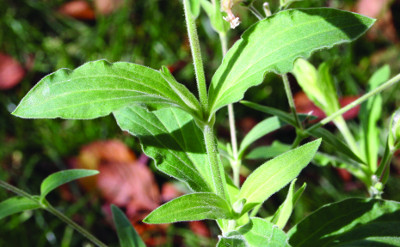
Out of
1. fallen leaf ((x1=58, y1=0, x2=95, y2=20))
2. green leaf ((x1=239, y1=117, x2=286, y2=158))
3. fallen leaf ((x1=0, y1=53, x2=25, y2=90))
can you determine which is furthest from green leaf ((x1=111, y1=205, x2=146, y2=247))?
fallen leaf ((x1=58, y1=0, x2=95, y2=20))

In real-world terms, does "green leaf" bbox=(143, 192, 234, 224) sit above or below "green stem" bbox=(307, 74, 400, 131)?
below

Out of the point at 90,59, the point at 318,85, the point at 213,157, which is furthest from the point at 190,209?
the point at 90,59

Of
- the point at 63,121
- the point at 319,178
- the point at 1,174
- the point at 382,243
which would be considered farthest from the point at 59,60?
the point at 382,243

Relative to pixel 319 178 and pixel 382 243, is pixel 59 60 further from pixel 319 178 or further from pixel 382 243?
pixel 382 243

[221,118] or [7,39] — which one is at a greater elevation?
[7,39]

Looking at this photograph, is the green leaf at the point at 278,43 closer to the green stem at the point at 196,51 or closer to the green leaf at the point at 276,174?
the green stem at the point at 196,51

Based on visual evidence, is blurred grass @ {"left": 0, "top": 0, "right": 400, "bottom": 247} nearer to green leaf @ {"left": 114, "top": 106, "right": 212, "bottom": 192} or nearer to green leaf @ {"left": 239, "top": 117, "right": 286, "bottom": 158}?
green leaf @ {"left": 239, "top": 117, "right": 286, "bottom": 158}

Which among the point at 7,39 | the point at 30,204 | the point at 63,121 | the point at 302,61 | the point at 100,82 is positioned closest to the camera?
the point at 100,82
